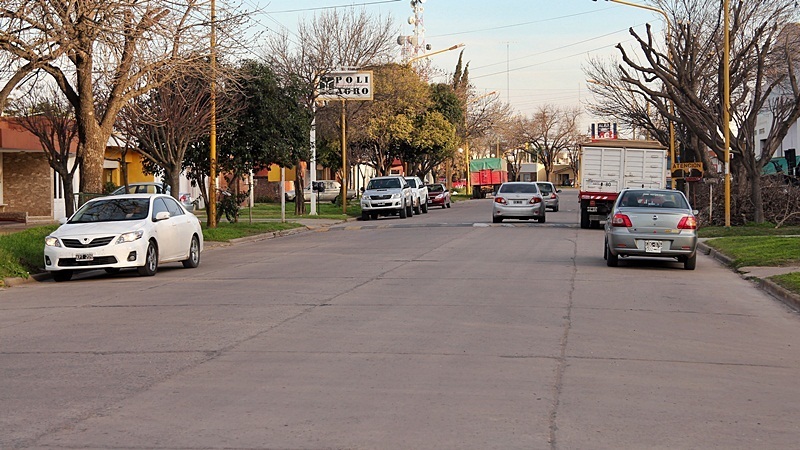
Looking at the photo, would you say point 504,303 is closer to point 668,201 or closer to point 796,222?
point 668,201

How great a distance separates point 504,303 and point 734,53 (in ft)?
86.8

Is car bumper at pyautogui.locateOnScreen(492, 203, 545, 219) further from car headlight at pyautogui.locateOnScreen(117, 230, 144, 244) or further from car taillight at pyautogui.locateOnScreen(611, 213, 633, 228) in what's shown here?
car headlight at pyautogui.locateOnScreen(117, 230, 144, 244)

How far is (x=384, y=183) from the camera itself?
44188 mm

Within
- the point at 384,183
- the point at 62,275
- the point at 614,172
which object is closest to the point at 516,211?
the point at 614,172

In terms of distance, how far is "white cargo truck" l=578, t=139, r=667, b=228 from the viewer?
33.4 metres

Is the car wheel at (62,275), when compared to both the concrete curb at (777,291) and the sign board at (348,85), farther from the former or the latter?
the sign board at (348,85)

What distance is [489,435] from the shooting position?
6703mm

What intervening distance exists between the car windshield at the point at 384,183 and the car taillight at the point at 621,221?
81.6 ft

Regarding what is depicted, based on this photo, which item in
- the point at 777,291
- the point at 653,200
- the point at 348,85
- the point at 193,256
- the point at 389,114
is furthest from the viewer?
the point at 389,114

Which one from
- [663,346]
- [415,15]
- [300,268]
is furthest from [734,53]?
[415,15]

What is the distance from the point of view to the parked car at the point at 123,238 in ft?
59.7

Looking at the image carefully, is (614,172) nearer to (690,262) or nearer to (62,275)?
(690,262)

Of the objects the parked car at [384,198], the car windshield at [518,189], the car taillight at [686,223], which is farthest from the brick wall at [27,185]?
the car taillight at [686,223]

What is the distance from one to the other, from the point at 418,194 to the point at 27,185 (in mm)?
18014
